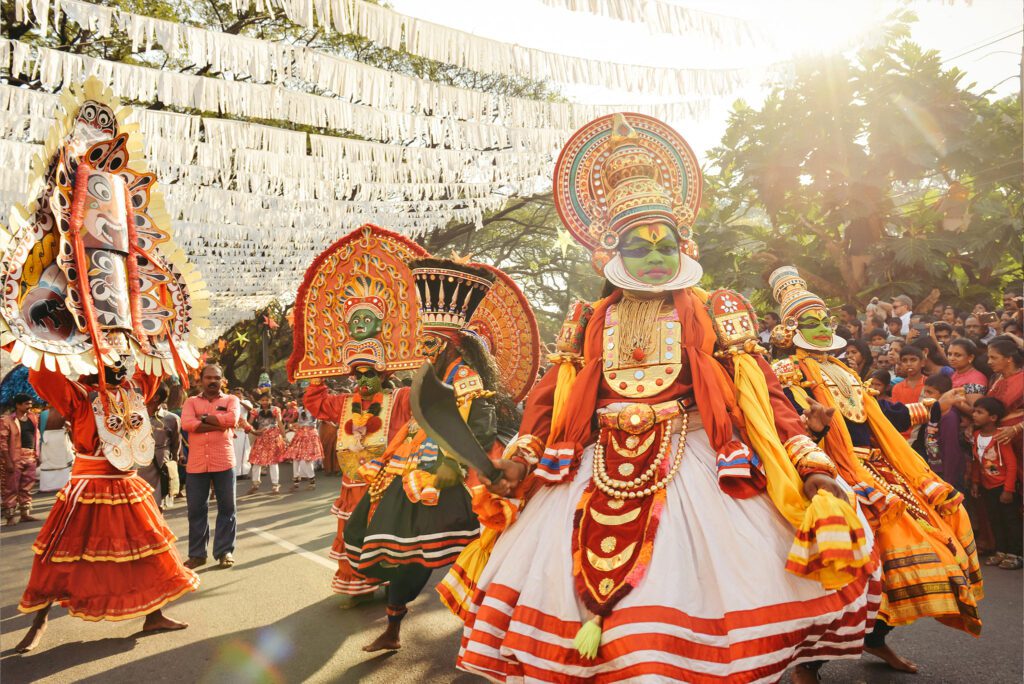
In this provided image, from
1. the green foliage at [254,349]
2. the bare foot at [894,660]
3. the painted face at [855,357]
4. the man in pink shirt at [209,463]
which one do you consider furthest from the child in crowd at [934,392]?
the green foliage at [254,349]

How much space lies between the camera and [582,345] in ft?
11.4

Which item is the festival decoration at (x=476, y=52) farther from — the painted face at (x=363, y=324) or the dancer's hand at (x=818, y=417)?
the dancer's hand at (x=818, y=417)

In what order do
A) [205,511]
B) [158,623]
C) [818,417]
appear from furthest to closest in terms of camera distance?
[205,511] < [158,623] < [818,417]

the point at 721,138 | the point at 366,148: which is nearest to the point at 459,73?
the point at 721,138

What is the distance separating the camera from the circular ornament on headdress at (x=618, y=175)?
3.31 meters

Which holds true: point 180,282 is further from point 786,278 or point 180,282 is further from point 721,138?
point 721,138

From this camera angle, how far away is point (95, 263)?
464cm

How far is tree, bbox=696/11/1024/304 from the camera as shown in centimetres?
1228

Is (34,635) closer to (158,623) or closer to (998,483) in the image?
(158,623)

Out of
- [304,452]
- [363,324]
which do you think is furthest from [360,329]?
[304,452]

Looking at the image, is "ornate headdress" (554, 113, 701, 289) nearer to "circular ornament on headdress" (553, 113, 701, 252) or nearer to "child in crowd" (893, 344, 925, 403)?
"circular ornament on headdress" (553, 113, 701, 252)

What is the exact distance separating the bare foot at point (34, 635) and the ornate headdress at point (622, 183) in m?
4.36

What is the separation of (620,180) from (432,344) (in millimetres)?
2050

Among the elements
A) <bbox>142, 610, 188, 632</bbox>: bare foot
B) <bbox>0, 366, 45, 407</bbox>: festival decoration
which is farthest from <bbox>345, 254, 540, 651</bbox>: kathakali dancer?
<bbox>0, 366, 45, 407</bbox>: festival decoration
